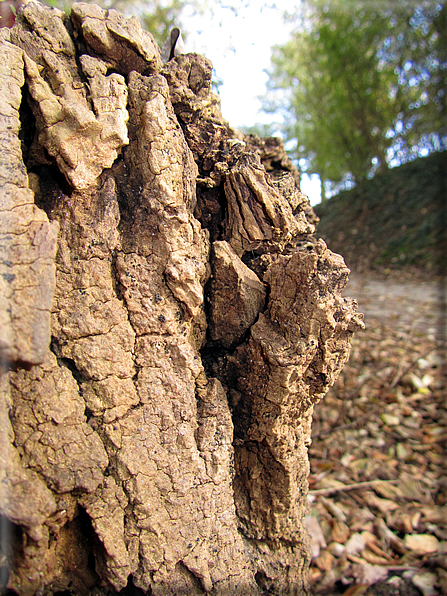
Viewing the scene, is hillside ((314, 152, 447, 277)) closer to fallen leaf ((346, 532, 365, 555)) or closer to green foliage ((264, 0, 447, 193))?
green foliage ((264, 0, 447, 193))

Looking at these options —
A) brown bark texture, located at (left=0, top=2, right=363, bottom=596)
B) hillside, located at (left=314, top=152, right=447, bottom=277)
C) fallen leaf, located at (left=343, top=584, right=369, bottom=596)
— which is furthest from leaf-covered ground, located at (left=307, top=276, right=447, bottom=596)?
hillside, located at (left=314, top=152, right=447, bottom=277)

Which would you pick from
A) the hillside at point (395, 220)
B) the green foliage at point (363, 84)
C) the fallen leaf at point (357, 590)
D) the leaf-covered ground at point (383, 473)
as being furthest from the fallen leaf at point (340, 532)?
the green foliage at point (363, 84)

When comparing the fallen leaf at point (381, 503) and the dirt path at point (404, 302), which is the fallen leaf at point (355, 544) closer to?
the fallen leaf at point (381, 503)

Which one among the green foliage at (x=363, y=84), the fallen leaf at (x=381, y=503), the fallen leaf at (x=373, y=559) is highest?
the green foliage at (x=363, y=84)

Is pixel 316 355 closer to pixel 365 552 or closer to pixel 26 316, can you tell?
pixel 26 316

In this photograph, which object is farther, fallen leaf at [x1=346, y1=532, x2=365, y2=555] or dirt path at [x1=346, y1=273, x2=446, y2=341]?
dirt path at [x1=346, y1=273, x2=446, y2=341]

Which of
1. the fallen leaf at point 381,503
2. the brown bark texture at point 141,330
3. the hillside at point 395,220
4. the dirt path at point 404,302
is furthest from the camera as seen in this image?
the hillside at point 395,220

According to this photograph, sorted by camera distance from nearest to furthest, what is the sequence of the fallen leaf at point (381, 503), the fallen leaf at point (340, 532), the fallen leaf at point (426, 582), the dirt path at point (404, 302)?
the fallen leaf at point (426, 582)
the fallen leaf at point (340, 532)
the fallen leaf at point (381, 503)
the dirt path at point (404, 302)
